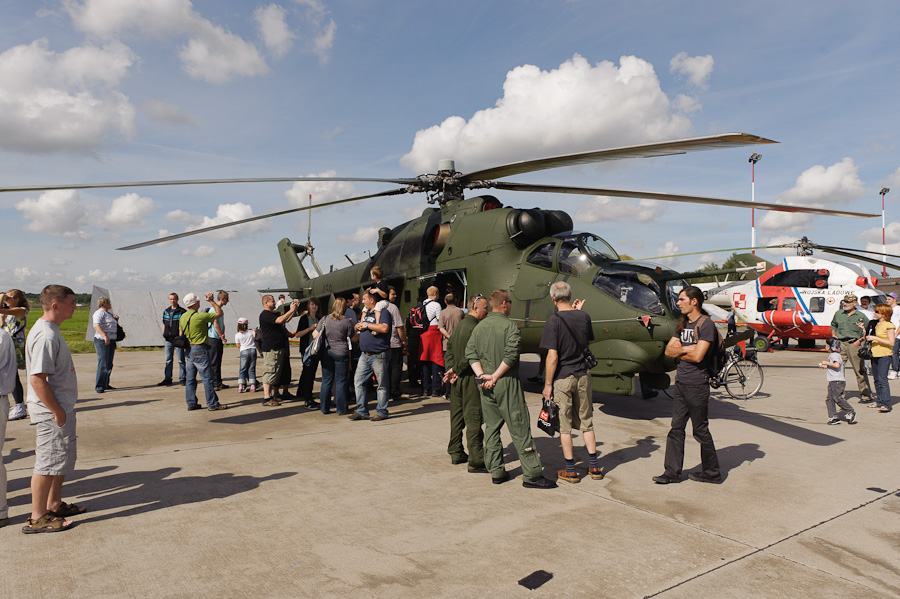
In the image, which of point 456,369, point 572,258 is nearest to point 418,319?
point 572,258

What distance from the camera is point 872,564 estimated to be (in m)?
3.17

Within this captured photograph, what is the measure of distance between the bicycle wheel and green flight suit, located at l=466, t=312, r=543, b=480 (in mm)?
5857

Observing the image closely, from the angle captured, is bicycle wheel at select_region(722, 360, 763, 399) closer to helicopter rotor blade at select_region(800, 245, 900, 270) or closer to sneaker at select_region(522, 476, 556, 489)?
sneaker at select_region(522, 476, 556, 489)

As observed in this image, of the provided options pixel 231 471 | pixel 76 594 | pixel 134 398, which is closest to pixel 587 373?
pixel 231 471

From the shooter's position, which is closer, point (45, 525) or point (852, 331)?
point (45, 525)

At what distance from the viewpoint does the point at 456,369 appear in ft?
16.8

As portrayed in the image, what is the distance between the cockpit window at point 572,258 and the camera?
765 cm

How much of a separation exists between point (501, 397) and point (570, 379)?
66 cm

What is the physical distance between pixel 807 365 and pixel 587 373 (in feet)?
38.7

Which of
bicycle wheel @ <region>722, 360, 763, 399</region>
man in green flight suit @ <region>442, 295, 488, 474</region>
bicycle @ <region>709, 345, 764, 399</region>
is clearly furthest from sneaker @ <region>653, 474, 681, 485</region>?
bicycle wheel @ <region>722, 360, 763, 399</region>

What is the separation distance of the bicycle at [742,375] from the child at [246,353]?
7997 millimetres

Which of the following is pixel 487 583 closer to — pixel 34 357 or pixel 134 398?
pixel 34 357

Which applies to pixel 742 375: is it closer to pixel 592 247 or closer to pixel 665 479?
pixel 592 247

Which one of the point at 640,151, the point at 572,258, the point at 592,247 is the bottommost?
the point at 572,258
